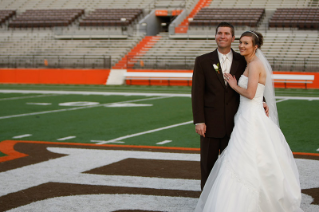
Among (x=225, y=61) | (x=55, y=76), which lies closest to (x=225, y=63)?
(x=225, y=61)

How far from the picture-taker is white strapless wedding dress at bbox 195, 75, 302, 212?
12.4 feet

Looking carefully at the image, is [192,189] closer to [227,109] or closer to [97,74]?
[227,109]

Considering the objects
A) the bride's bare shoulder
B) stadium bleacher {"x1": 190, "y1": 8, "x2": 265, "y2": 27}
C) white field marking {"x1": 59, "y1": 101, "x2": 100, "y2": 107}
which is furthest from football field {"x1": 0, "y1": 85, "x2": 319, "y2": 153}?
stadium bleacher {"x1": 190, "y1": 8, "x2": 265, "y2": 27}

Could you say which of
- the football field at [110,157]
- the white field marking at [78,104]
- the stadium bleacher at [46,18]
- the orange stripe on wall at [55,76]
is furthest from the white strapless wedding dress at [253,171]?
the stadium bleacher at [46,18]

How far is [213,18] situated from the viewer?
33.0 m

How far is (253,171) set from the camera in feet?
12.6

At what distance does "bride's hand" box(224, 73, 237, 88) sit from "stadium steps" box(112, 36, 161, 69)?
907 inches

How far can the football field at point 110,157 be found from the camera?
4.73 m

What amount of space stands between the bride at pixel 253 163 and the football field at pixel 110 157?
0.57 m

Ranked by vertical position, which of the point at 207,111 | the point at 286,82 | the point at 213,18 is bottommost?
the point at 286,82

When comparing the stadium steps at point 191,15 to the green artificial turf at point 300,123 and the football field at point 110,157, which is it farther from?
the football field at point 110,157

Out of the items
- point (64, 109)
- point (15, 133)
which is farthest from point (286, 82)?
point (15, 133)

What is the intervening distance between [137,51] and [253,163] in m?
26.9

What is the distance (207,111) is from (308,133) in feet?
17.8
